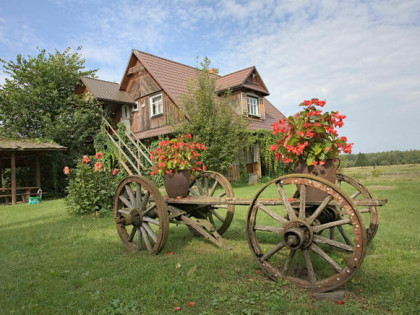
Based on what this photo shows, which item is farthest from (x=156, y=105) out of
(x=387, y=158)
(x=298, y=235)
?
(x=387, y=158)

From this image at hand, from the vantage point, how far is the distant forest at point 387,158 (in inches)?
1190

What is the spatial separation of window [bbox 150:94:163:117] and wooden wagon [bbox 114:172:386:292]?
11.0 m

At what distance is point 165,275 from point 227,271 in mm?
713

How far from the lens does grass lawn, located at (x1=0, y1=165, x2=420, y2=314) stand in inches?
106

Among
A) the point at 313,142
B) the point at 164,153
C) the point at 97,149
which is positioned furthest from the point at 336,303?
the point at 97,149

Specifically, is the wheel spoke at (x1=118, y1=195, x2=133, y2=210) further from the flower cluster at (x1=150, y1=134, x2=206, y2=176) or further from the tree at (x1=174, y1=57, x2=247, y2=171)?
the tree at (x1=174, y1=57, x2=247, y2=171)

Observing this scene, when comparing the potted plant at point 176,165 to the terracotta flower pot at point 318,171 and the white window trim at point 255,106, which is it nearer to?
the terracotta flower pot at point 318,171

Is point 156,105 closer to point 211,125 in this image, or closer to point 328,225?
point 211,125

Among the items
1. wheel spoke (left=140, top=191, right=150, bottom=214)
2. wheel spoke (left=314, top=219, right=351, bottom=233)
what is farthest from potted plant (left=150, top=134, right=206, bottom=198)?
wheel spoke (left=314, top=219, right=351, bottom=233)

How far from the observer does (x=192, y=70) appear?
61.6 ft

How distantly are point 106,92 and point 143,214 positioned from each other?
1441 cm

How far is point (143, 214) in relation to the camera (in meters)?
4.36

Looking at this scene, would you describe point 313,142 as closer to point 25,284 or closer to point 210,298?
point 210,298

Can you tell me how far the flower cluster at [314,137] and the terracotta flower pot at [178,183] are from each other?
1690mm
